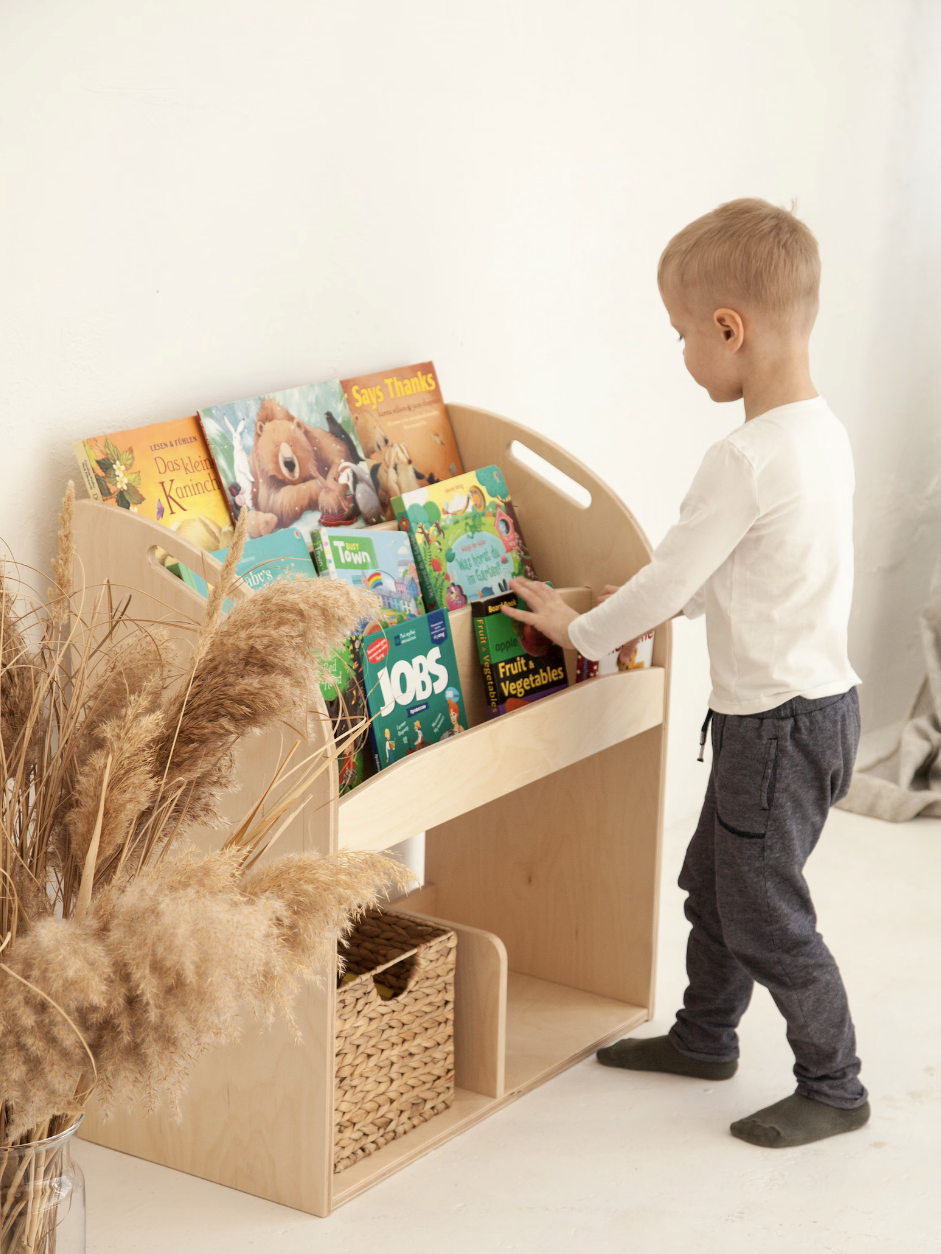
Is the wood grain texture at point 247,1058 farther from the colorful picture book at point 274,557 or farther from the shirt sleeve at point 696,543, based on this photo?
the shirt sleeve at point 696,543

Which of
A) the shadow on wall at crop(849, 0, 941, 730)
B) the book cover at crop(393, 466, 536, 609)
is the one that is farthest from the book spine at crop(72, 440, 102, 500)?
the shadow on wall at crop(849, 0, 941, 730)

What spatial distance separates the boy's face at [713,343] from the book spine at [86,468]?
0.74m

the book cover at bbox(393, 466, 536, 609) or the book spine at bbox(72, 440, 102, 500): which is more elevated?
the book spine at bbox(72, 440, 102, 500)

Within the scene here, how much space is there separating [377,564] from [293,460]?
0.61 ft

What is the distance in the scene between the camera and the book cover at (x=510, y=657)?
1.88 meters

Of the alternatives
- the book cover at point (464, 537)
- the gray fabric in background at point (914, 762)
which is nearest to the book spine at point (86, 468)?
the book cover at point (464, 537)

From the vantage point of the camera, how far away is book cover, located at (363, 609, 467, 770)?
166 cm

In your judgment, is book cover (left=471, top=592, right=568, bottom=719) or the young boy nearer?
the young boy

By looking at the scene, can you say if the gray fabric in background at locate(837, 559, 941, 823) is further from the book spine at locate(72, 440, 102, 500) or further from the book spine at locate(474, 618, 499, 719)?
the book spine at locate(72, 440, 102, 500)

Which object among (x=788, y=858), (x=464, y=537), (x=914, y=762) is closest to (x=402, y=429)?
(x=464, y=537)

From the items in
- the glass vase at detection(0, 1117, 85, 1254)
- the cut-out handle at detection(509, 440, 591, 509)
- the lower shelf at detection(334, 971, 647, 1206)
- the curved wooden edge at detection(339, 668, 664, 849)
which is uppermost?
the cut-out handle at detection(509, 440, 591, 509)

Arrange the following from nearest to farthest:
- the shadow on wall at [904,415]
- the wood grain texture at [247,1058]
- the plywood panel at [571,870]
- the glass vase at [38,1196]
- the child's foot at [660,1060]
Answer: the glass vase at [38,1196] → the wood grain texture at [247,1058] → the child's foot at [660,1060] → the plywood panel at [571,870] → the shadow on wall at [904,415]

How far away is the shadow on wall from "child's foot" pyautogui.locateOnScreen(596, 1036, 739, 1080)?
1.73 meters

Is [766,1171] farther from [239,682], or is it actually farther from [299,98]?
[299,98]
